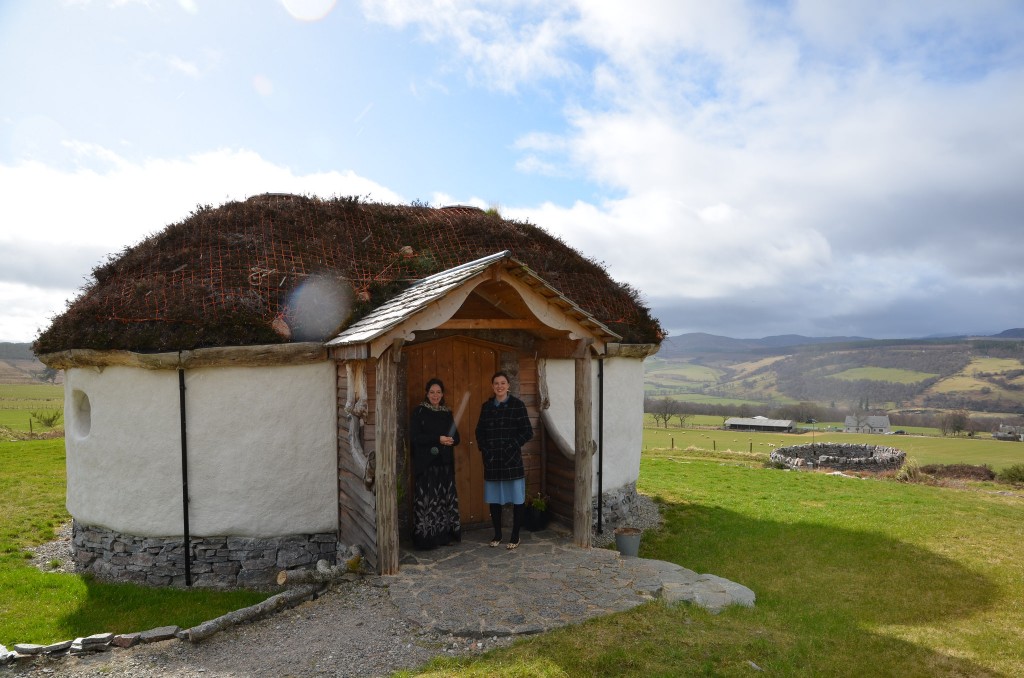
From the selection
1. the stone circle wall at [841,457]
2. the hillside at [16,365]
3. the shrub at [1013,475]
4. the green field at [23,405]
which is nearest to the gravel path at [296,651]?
the stone circle wall at [841,457]

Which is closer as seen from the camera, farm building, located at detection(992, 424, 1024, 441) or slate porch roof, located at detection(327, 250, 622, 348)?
slate porch roof, located at detection(327, 250, 622, 348)

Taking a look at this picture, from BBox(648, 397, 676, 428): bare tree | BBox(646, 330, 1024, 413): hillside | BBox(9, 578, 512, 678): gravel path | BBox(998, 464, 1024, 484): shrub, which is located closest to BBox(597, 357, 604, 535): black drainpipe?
BBox(9, 578, 512, 678): gravel path

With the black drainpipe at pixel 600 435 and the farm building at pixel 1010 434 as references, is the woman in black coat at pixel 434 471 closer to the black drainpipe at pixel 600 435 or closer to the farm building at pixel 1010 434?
the black drainpipe at pixel 600 435

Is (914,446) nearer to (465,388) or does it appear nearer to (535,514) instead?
(535,514)

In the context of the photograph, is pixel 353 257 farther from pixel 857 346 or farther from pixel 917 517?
pixel 857 346

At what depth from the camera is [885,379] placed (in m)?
89.3

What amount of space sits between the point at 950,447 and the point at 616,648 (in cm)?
3527

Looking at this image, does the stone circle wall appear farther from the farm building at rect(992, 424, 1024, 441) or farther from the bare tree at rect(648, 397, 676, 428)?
the bare tree at rect(648, 397, 676, 428)

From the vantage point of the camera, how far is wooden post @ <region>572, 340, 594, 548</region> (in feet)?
27.0

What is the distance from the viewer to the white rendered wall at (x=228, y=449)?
869 centimetres

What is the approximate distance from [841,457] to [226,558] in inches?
954

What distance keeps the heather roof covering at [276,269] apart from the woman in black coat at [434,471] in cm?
235

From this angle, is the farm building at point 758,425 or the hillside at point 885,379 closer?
the farm building at point 758,425

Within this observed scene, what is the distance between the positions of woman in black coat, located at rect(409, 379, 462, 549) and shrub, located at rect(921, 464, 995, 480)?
20.6 m
